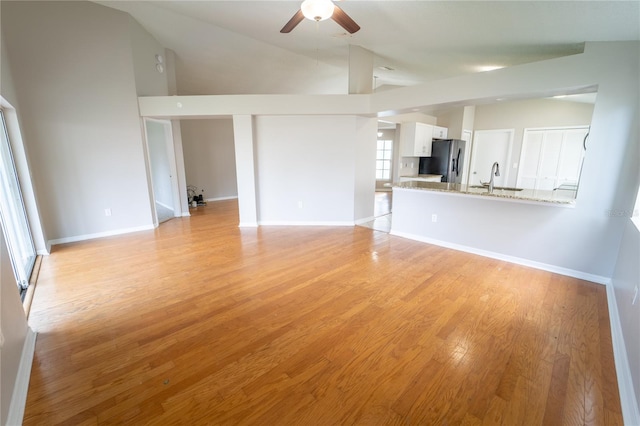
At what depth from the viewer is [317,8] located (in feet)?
7.36

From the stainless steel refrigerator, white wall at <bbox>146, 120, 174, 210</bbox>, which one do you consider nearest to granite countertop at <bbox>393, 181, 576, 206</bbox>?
the stainless steel refrigerator

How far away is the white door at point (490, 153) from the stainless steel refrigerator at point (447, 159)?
1.56 feet

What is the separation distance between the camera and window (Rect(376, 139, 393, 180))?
9.82 m

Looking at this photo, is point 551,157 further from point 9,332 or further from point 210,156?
point 9,332

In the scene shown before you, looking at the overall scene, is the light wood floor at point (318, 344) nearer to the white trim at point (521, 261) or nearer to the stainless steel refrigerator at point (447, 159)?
the white trim at point (521, 261)

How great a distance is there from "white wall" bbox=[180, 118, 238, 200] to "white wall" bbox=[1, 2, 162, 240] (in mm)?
2865

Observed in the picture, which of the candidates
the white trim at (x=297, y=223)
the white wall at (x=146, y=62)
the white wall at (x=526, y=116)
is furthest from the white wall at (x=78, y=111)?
the white wall at (x=526, y=116)

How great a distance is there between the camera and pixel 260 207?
205 inches

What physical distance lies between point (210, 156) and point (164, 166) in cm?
170

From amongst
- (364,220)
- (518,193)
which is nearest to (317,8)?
(518,193)

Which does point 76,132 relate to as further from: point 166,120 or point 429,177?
point 429,177

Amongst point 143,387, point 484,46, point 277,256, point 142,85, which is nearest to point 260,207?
point 277,256

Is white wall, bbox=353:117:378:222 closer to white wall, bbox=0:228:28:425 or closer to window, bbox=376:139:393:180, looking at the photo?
white wall, bbox=0:228:28:425

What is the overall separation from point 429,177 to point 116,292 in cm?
695
